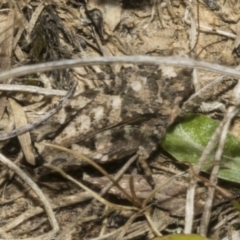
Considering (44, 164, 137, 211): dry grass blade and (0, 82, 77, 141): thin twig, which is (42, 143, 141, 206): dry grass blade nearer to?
(44, 164, 137, 211): dry grass blade

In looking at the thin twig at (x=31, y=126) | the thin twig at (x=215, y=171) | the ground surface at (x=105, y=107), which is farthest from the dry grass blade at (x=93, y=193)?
the thin twig at (x=215, y=171)

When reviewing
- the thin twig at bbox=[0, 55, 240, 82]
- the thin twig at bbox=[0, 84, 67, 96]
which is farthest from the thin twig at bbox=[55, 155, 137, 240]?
the thin twig at bbox=[0, 55, 240, 82]

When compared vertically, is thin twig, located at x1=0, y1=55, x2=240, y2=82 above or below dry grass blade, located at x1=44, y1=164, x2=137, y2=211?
above

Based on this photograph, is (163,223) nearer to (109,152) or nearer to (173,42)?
(109,152)

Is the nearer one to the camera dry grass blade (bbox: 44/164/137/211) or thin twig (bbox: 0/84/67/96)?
dry grass blade (bbox: 44/164/137/211)

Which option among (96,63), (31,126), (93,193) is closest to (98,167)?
(93,193)

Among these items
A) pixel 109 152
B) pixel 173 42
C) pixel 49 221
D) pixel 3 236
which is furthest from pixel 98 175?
pixel 173 42

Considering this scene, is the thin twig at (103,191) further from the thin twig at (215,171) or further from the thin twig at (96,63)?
the thin twig at (96,63)

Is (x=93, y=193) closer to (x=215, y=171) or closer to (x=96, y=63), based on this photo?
(x=215, y=171)
